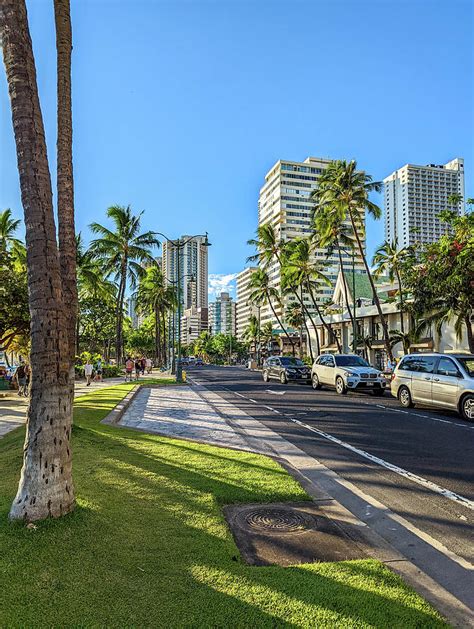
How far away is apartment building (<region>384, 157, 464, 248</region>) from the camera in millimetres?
83938


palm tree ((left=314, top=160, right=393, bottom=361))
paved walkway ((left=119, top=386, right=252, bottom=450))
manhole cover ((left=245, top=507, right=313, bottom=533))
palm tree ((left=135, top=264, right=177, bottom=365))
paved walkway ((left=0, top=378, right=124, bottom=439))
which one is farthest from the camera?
palm tree ((left=135, top=264, right=177, bottom=365))

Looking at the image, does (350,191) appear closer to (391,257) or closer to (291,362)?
(391,257)

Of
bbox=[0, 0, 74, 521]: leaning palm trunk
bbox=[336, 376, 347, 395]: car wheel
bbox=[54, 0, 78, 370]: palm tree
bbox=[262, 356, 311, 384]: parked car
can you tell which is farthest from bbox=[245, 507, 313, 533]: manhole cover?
bbox=[262, 356, 311, 384]: parked car

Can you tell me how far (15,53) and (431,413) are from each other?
1395 cm

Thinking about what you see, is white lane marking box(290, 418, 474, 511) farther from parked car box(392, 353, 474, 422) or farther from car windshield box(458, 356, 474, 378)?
car windshield box(458, 356, 474, 378)

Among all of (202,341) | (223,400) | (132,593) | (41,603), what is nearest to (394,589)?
(132,593)

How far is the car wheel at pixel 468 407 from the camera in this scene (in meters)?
12.9

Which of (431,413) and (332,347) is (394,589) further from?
(332,347)

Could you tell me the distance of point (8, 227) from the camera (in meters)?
38.7

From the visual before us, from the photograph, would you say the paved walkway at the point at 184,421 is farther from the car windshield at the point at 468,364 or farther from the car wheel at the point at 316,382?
the car wheel at the point at 316,382

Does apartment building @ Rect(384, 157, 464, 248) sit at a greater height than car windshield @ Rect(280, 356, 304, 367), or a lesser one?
greater

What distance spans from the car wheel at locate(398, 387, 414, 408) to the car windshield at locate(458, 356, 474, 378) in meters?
2.44

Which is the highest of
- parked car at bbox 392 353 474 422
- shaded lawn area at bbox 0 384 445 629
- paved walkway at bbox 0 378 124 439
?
parked car at bbox 392 353 474 422

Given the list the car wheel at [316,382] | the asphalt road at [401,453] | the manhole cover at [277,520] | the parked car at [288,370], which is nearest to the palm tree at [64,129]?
the manhole cover at [277,520]
